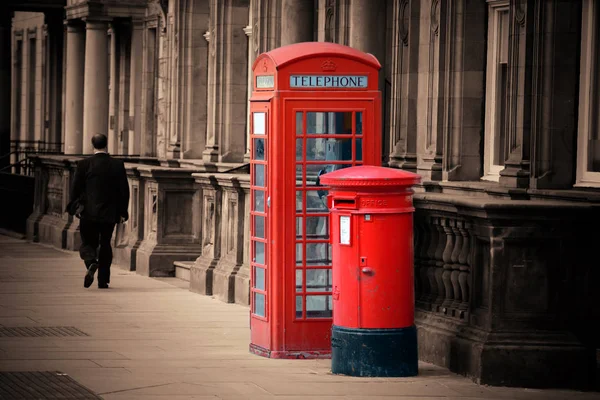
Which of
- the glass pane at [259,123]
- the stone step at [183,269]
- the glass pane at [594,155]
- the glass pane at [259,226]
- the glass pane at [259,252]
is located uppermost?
the glass pane at [259,123]

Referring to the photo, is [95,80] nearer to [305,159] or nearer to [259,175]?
[259,175]

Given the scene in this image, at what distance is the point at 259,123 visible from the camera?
12266mm

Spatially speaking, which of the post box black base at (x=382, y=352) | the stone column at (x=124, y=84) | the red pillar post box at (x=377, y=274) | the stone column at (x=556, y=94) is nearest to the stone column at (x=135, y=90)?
the stone column at (x=124, y=84)

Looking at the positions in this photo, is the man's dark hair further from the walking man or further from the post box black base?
the post box black base

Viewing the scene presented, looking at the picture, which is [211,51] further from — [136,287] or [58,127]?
[58,127]

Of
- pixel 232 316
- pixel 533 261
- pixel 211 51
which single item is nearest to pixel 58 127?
pixel 211 51

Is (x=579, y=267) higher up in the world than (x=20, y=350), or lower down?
higher up

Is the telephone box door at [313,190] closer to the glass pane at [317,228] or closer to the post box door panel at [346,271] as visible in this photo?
the glass pane at [317,228]

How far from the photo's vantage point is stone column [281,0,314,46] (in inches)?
690

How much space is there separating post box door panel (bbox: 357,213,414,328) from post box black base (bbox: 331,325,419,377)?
0.06 meters

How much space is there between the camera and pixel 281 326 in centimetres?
1203

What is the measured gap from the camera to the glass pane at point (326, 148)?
472 inches

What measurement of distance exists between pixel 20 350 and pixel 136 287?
5460 mm

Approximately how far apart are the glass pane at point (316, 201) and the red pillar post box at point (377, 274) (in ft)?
3.46
